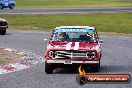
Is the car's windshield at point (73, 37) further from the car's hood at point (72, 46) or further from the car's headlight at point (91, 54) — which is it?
the car's headlight at point (91, 54)

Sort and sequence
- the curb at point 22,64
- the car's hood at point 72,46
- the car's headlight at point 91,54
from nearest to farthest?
1. the car's headlight at point 91,54
2. the car's hood at point 72,46
3. the curb at point 22,64

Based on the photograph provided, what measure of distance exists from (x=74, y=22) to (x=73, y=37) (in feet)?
99.9

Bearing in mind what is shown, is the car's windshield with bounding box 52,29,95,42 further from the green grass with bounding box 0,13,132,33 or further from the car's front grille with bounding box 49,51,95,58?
the green grass with bounding box 0,13,132,33

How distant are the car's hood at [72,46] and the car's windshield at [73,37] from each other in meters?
0.50

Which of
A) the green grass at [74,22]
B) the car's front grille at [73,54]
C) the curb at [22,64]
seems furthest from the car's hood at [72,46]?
the green grass at [74,22]

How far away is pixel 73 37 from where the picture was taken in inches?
597

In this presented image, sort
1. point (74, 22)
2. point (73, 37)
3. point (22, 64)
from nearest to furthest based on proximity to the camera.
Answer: point (73, 37), point (22, 64), point (74, 22)

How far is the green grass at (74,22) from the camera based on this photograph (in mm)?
41559

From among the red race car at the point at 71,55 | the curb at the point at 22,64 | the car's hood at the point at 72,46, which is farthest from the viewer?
the curb at the point at 22,64

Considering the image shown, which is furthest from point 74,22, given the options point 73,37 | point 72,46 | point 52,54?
point 52,54

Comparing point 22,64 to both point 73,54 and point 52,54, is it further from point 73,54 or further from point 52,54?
point 73,54

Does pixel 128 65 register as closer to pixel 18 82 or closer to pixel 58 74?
pixel 58 74

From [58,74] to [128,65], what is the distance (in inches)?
134

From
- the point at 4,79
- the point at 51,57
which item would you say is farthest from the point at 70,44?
the point at 4,79
